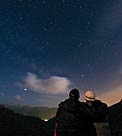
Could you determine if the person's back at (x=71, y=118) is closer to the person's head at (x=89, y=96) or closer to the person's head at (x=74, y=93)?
the person's head at (x=74, y=93)

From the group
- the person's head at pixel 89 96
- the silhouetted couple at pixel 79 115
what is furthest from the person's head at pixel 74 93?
the person's head at pixel 89 96

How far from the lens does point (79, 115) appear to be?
6773mm

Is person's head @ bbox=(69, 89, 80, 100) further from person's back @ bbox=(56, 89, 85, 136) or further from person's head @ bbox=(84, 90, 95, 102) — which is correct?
person's head @ bbox=(84, 90, 95, 102)

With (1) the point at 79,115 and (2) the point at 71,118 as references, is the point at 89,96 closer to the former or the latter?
(1) the point at 79,115

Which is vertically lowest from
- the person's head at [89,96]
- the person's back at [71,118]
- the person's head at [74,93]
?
the person's back at [71,118]

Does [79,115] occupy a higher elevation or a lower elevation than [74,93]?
lower

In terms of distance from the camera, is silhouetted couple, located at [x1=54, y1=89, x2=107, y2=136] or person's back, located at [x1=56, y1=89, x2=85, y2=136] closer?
silhouetted couple, located at [x1=54, y1=89, x2=107, y2=136]

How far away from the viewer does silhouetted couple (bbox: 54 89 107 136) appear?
6594 mm

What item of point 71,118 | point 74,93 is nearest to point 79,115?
point 71,118

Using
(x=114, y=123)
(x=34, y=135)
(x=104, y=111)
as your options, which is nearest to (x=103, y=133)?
(x=104, y=111)

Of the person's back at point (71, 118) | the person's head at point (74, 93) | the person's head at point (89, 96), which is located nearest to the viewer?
the person's head at point (89, 96)

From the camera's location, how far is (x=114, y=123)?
86.9 m

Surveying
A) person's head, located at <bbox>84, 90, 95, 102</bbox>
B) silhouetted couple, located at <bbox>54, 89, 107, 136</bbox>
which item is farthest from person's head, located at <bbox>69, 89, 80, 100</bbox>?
person's head, located at <bbox>84, 90, 95, 102</bbox>

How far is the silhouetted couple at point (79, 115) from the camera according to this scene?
6.59 meters
